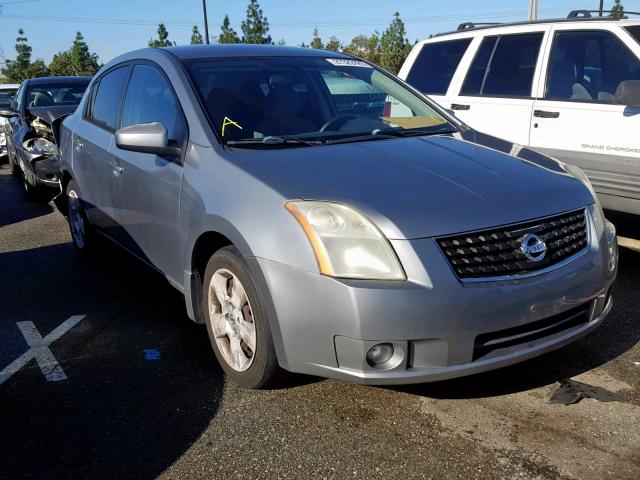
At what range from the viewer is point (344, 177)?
9.67ft

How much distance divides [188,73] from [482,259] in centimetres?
209

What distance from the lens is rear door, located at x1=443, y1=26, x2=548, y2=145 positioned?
5695 millimetres

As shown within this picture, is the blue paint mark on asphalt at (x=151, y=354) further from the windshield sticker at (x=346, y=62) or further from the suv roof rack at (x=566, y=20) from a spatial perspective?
the suv roof rack at (x=566, y=20)

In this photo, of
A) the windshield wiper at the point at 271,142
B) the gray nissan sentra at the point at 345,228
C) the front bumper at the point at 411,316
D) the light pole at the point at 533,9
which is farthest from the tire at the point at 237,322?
the light pole at the point at 533,9

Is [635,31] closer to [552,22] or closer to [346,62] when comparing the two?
[552,22]

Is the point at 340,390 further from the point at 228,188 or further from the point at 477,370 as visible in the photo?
the point at 228,188

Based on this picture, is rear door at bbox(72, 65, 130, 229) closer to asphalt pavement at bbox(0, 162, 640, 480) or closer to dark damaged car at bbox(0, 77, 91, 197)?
asphalt pavement at bbox(0, 162, 640, 480)

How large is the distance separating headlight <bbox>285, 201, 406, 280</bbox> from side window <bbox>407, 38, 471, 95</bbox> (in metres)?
4.13

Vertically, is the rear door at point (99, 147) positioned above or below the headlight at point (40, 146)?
above

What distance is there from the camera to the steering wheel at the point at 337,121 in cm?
374

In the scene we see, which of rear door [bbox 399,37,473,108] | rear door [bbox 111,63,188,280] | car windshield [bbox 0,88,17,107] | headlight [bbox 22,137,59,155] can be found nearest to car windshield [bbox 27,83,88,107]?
headlight [bbox 22,137,59,155]

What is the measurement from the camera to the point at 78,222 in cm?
556

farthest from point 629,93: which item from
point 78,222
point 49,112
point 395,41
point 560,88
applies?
point 395,41

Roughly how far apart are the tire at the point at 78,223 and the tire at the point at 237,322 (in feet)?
7.65
